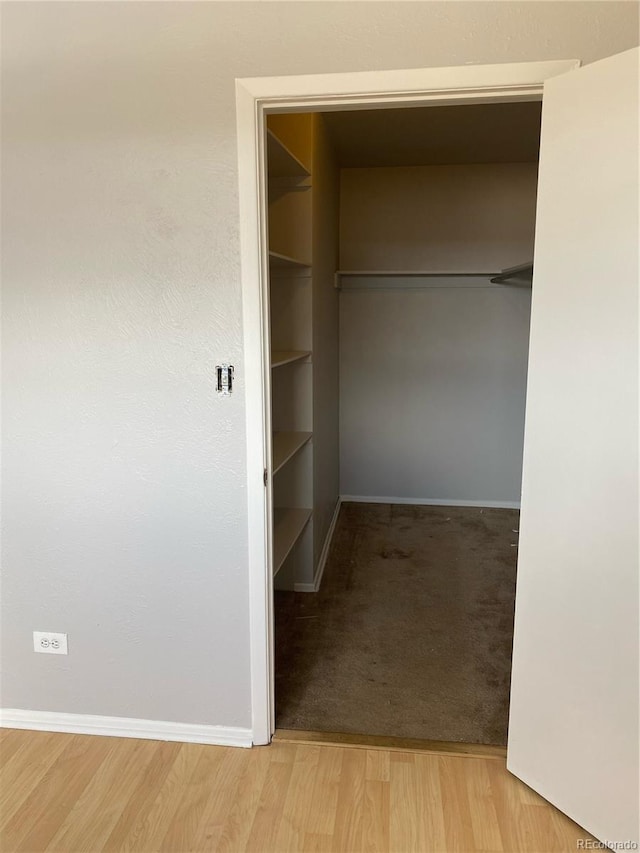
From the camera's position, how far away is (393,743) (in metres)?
2.18

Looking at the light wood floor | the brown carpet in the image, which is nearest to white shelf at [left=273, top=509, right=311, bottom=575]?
the brown carpet

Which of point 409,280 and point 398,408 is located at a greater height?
point 409,280

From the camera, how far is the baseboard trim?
2.13 metres

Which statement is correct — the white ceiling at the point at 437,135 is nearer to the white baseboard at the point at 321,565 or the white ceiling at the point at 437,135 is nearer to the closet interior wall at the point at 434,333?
the closet interior wall at the point at 434,333

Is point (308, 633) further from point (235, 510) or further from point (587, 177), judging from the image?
point (587, 177)

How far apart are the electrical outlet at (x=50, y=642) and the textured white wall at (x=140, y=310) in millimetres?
34

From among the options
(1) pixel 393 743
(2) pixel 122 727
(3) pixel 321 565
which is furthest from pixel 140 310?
(3) pixel 321 565

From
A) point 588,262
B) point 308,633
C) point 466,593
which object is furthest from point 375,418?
point 588,262

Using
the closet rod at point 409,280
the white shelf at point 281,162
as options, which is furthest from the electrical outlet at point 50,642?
the closet rod at point 409,280

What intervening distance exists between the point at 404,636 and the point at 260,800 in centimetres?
117

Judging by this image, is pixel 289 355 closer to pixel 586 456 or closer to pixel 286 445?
pixel 286 445

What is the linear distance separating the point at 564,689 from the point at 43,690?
1.79 m

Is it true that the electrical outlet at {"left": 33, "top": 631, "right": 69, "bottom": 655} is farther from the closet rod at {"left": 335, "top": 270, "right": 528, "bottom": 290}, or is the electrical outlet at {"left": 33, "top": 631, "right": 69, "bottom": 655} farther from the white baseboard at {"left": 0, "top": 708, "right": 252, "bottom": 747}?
the closet rod at {"left": 335, "top": 270, "right": 528, "bottom": 290}

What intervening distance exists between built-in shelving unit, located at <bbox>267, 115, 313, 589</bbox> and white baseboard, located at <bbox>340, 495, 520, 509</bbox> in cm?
157
